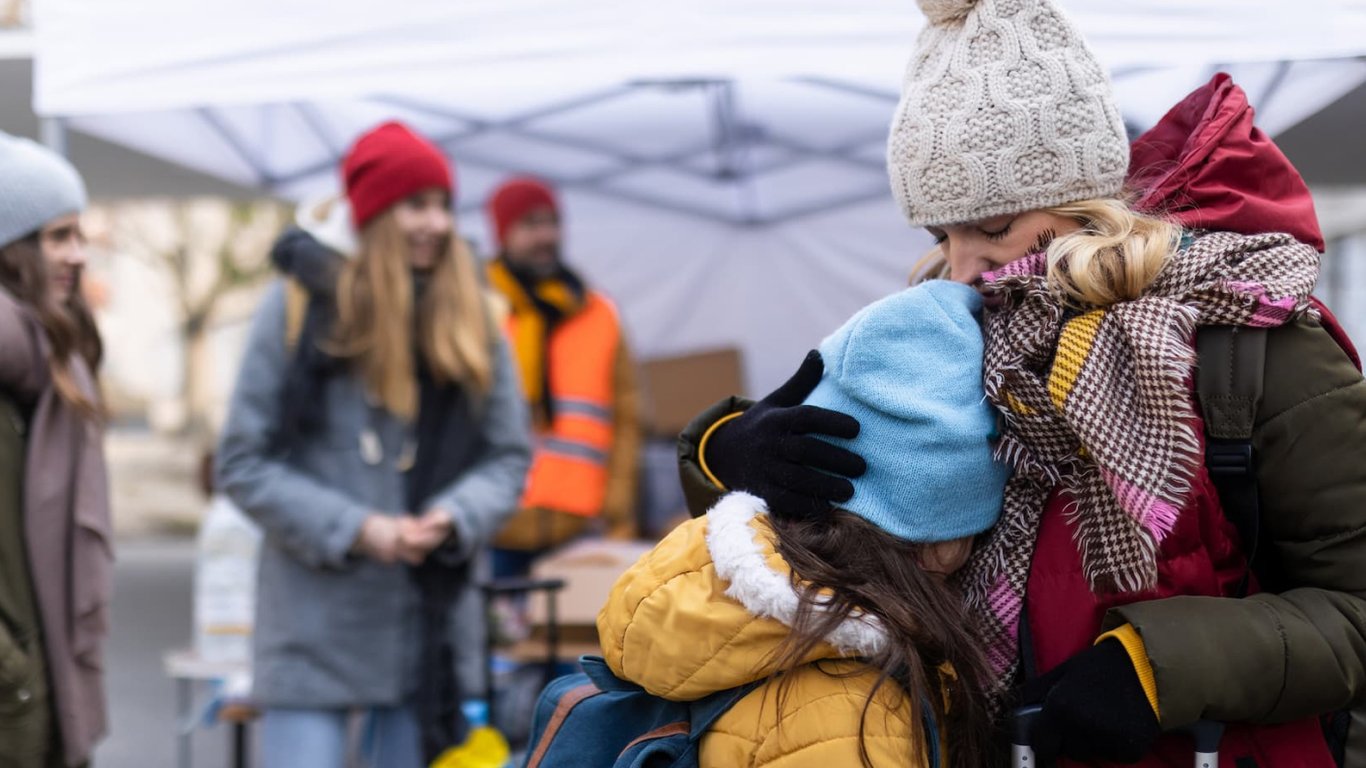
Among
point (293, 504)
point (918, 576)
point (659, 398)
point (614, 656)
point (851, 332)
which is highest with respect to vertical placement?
point (851, 332)

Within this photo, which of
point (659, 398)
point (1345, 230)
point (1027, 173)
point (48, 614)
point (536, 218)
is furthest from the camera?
point (1345, 230)

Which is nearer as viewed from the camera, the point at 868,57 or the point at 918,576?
the point at 918,576

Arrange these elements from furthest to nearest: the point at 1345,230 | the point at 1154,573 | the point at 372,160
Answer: the point at 1345,230 → the point at 372,160 → the point at 1154,573

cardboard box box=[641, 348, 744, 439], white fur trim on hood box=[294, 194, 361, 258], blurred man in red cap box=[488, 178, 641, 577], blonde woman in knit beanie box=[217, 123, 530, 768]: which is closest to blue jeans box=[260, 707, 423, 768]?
blonde woman in knit beanie box=[217, 123, 530, 768]

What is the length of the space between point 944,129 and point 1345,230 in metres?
13.0

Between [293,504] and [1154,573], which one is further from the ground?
[1154,573]

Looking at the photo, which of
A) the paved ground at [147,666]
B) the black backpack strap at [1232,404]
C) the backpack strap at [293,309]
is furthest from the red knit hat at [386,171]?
the paved ground at [147,666]

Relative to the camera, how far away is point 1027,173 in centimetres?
158

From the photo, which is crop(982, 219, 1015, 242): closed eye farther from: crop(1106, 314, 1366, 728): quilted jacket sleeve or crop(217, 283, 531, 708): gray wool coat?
crop(217, 283, 531, 708): gray wool coat

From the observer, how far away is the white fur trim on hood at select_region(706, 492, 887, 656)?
1408mm

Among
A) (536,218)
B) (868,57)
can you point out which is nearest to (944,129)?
(868,57)

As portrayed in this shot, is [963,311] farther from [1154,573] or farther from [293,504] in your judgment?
[293,504]

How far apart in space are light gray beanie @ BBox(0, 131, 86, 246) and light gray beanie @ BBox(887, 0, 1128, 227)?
2.18 m

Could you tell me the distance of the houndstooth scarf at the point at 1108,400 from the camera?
4.39 ft
